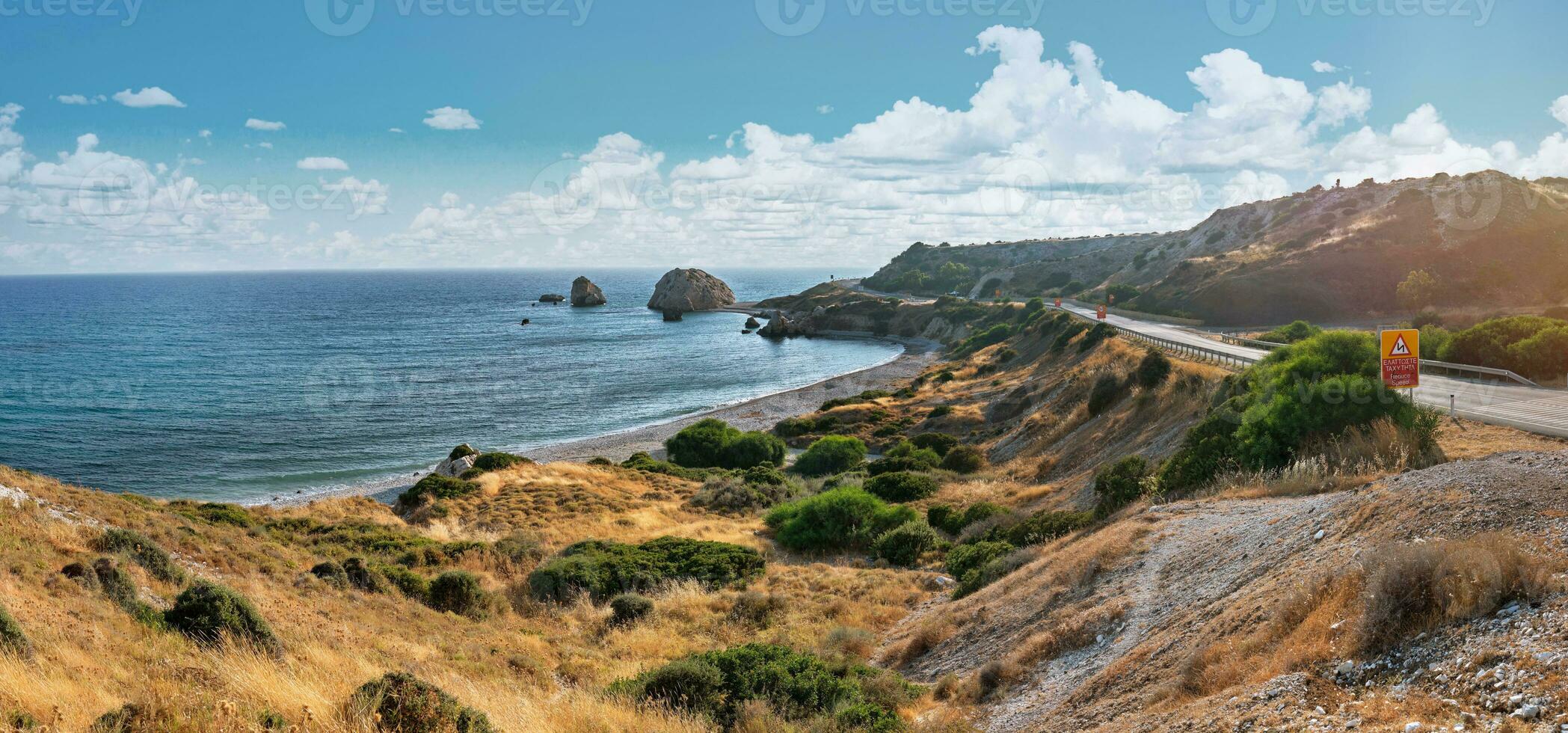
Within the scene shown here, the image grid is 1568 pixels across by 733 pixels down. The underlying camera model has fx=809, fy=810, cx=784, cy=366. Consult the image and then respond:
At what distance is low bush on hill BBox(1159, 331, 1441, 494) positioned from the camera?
601 inches

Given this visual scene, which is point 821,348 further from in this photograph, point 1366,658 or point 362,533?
point 1366,658

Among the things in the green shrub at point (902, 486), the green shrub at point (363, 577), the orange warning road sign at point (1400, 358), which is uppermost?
the orange warning road sign at point (1400, 358)

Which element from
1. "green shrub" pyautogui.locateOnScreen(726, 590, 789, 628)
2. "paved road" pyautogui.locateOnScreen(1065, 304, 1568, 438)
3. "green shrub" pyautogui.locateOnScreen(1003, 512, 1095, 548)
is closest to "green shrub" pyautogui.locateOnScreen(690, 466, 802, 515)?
"green shrub" pyautogui.locateOnScreen(1003, 512, 1095, 548)

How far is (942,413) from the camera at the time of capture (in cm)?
4756

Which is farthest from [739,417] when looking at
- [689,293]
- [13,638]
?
Result: [689,293]

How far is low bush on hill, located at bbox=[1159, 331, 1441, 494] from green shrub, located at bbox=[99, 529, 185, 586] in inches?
727

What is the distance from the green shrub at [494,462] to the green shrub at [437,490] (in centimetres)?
263

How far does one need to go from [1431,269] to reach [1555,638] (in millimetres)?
70799

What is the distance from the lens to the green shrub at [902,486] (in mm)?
28172

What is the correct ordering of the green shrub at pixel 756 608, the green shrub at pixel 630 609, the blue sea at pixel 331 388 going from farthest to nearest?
1. the blue sea at pixel 331 388
2. the green shrub at pixel 756 608
3. the green shrub at pixel 630 609

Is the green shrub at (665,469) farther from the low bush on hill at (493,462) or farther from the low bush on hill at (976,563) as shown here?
the low bush on hill at (976,563)

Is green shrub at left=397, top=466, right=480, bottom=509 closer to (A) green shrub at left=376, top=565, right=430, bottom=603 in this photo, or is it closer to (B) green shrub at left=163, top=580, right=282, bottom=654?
(A) green shrub at left=376, top=565, right=430, bottom=603

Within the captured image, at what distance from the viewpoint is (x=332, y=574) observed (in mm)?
14883

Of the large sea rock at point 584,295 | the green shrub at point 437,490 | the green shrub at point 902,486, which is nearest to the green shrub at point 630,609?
the green shrub at point 902,486
